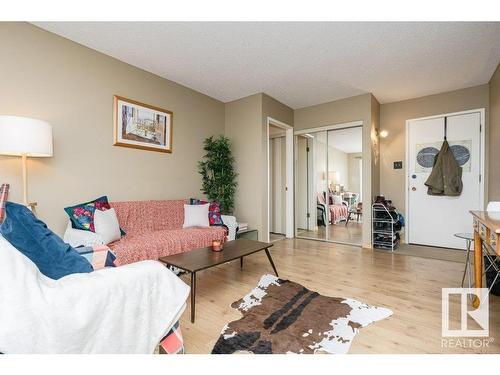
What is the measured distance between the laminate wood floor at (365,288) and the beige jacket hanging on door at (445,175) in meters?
1.25

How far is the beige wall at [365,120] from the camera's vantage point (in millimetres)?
4133

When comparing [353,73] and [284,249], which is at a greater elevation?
[353,73]

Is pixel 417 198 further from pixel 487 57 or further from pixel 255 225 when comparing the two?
pixel 255 225

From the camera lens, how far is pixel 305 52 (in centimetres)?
287

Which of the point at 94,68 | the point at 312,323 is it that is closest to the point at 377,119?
the point at 312,323

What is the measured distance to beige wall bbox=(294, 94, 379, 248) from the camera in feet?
13.6

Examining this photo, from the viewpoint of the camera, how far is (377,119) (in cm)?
454

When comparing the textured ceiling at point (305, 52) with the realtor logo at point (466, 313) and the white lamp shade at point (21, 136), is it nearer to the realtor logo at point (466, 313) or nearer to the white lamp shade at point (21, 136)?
the white lamp shade at point (21, 136)

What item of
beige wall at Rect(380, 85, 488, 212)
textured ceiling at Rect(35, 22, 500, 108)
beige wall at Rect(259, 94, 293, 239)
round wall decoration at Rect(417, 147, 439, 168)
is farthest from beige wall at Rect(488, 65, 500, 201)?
beige wall at Rect(259, 94, 293, 239)

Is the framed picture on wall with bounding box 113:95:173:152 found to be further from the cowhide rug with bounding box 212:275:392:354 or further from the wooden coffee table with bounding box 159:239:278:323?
the cowhide rug with bounding box 212:275:392:354

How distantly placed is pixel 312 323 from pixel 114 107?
10.1ft

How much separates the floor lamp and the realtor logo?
3.34 m

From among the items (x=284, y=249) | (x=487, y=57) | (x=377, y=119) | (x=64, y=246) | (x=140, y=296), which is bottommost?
(x=284, y=249)
